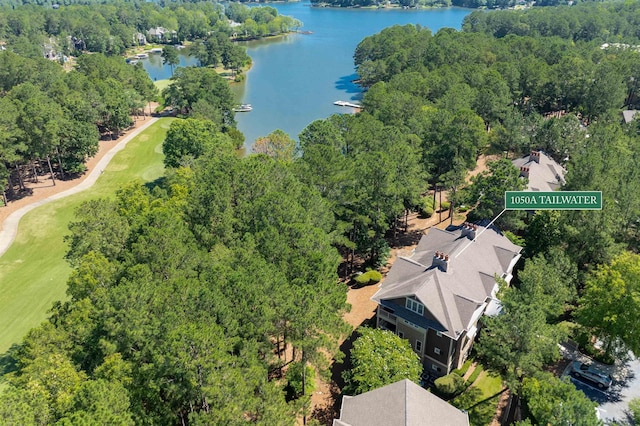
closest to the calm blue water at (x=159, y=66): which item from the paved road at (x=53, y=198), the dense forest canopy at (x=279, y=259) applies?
the paved road at (x=53, y=198)

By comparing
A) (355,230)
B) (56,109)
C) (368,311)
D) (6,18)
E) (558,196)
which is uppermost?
(6,18)

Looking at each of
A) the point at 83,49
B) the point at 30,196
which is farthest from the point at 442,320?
the point at 83,49

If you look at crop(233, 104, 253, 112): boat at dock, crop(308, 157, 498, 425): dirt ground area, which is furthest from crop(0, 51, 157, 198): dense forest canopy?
crop(308, 157, 498, 425): dirt ground area

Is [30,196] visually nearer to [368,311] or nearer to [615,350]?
[368,311]

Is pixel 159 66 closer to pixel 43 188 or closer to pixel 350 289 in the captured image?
pixel 43 188

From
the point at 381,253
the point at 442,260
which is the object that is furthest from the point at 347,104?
the point at 442,260

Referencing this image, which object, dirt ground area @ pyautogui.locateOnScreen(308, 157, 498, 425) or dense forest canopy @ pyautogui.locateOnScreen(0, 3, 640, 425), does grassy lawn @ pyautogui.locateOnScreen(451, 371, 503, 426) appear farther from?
dense forest canopy @ pyautogui.locateOnScreen(0, 3, 640, 425)
